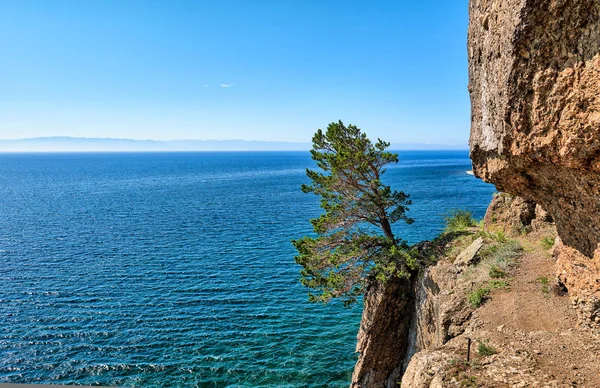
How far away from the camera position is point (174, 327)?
2705cm

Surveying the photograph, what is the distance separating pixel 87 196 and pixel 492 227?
280ft

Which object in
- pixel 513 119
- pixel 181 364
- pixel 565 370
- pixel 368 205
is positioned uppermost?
pixel 513 119

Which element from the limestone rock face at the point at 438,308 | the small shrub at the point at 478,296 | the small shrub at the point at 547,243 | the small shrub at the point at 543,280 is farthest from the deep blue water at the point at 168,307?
the small shrub at the point at 547,243

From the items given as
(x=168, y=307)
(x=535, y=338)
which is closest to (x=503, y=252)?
(x=535, y=338)

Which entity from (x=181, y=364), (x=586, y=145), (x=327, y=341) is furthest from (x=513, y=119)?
(x=181, y=364)

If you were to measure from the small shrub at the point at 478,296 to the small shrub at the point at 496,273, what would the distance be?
1084 millimetres

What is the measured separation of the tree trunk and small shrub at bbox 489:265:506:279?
14.6ft

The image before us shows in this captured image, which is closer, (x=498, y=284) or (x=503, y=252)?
(x=498, y=284)

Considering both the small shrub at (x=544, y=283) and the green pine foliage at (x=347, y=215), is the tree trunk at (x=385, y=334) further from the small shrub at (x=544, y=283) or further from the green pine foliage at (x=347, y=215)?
the small shrub at (x=544, y=283)

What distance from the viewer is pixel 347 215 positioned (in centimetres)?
2145

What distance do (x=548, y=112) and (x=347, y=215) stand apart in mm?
13243

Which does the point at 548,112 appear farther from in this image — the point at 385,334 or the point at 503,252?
the point at 385,334

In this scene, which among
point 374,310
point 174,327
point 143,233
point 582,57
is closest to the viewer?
point 582,57

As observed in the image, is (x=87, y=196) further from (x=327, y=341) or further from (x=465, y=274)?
(x=465, y=274)
